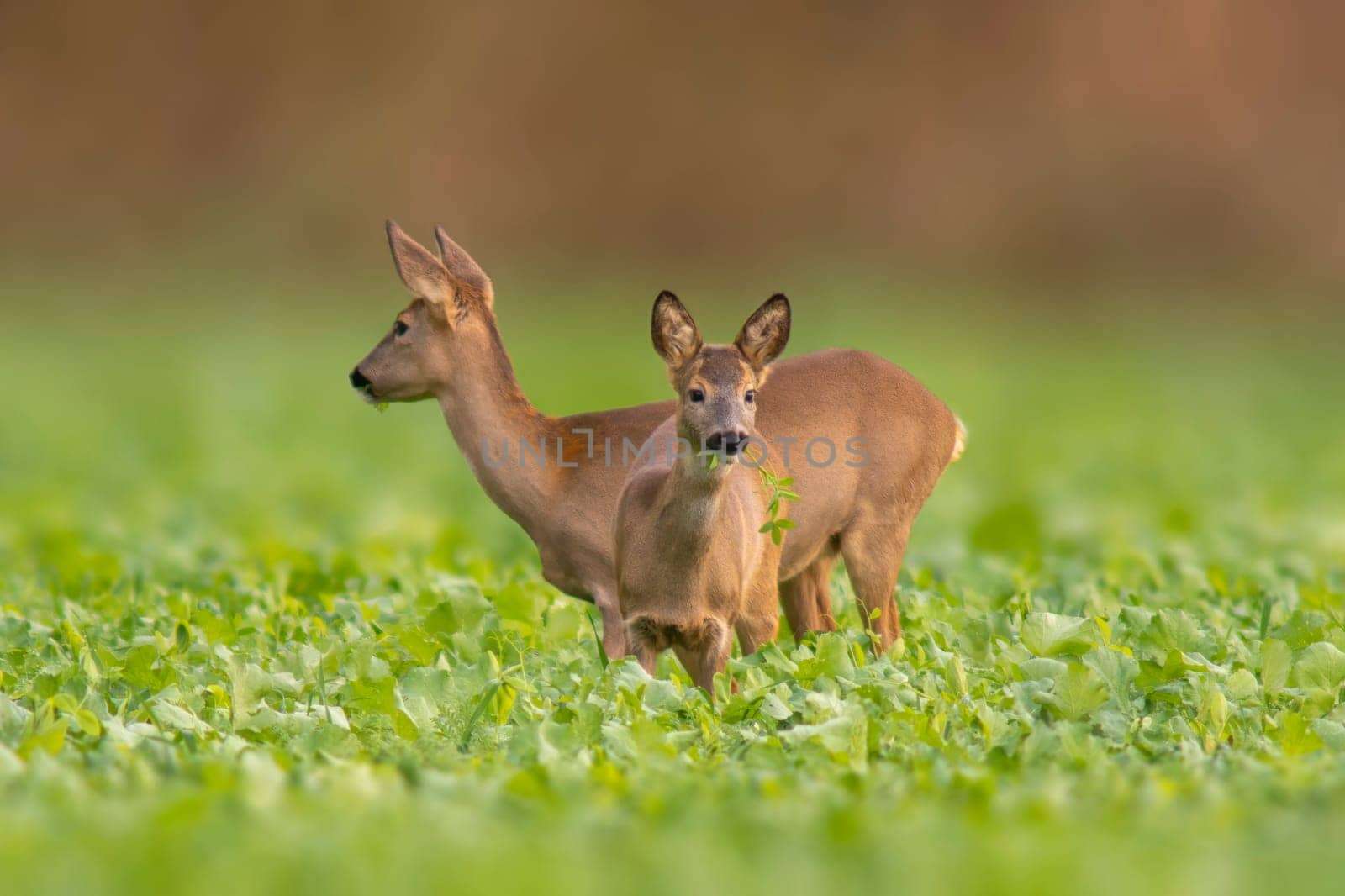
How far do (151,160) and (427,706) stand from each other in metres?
30.8

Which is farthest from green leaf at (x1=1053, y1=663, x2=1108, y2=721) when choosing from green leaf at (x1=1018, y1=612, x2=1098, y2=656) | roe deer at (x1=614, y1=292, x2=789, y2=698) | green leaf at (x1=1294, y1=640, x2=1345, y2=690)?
roe deer at (x1=614, y1=292, x2=789, y2=698)

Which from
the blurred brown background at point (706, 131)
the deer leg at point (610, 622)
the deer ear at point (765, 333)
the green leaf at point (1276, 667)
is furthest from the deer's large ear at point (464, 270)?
the blurred brown background at point (706, 131)

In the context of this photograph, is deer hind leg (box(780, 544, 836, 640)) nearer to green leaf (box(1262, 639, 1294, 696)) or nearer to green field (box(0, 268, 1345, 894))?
green field (box(0, 268, 1345, 894))

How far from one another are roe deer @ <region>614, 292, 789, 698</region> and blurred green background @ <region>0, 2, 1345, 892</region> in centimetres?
33

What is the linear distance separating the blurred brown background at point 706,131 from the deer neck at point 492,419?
26.3 meters

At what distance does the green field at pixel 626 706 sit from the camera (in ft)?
13.4

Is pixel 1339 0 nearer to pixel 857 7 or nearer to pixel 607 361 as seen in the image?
pixel 857 7

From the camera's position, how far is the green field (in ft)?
13.4

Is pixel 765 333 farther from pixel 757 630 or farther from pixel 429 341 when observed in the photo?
pixel 429 341

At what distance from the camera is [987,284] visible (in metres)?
34.8

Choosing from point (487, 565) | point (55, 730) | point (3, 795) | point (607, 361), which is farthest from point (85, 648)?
point (607, 361)

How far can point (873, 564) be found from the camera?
25.4ft

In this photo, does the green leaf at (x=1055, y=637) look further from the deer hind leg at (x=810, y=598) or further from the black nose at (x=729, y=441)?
the deer hind leg at (x=810, y=598)

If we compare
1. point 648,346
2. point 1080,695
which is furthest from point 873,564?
point 648,346
